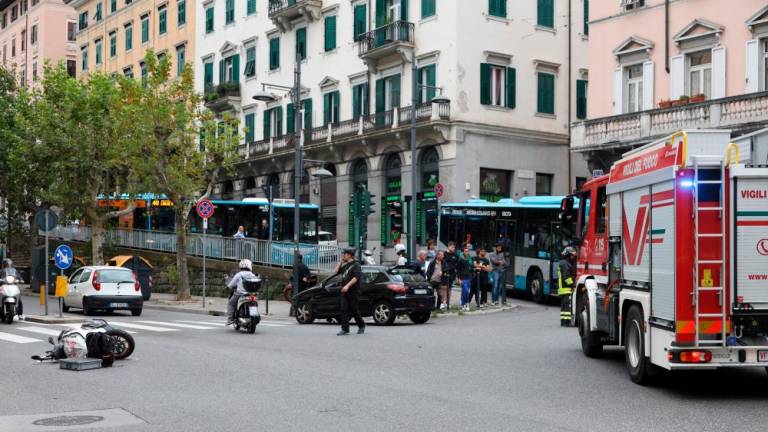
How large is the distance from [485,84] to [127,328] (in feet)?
71.4

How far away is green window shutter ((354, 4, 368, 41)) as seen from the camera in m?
43.8

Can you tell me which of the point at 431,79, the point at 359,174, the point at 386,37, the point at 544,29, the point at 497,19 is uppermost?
the point at 497,19

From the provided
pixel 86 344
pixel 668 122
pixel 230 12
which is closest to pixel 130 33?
pixel 230 12

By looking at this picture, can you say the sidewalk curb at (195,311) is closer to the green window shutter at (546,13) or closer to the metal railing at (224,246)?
the metal railing at (224,246)

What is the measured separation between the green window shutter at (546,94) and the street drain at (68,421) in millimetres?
34020

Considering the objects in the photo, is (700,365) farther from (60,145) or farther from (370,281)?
(60,145)

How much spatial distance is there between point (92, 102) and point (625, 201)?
29.8m

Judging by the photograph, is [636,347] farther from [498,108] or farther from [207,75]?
[207,75]

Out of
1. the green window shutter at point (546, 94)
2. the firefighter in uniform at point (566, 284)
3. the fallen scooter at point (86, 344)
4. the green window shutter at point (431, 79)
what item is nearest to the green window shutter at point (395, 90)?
the green window shutter at point (431, 79)

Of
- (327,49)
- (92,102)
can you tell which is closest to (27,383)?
(92,102)

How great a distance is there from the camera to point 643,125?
30500mm

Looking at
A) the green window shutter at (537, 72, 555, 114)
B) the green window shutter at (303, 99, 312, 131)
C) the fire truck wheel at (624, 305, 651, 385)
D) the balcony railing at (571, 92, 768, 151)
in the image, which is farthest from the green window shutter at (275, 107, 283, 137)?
the fire truck wheel at (624, 305, 651, 385)

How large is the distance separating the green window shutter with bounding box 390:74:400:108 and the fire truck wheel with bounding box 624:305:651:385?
3007 centimetres

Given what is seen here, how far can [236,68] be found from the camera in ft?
176
